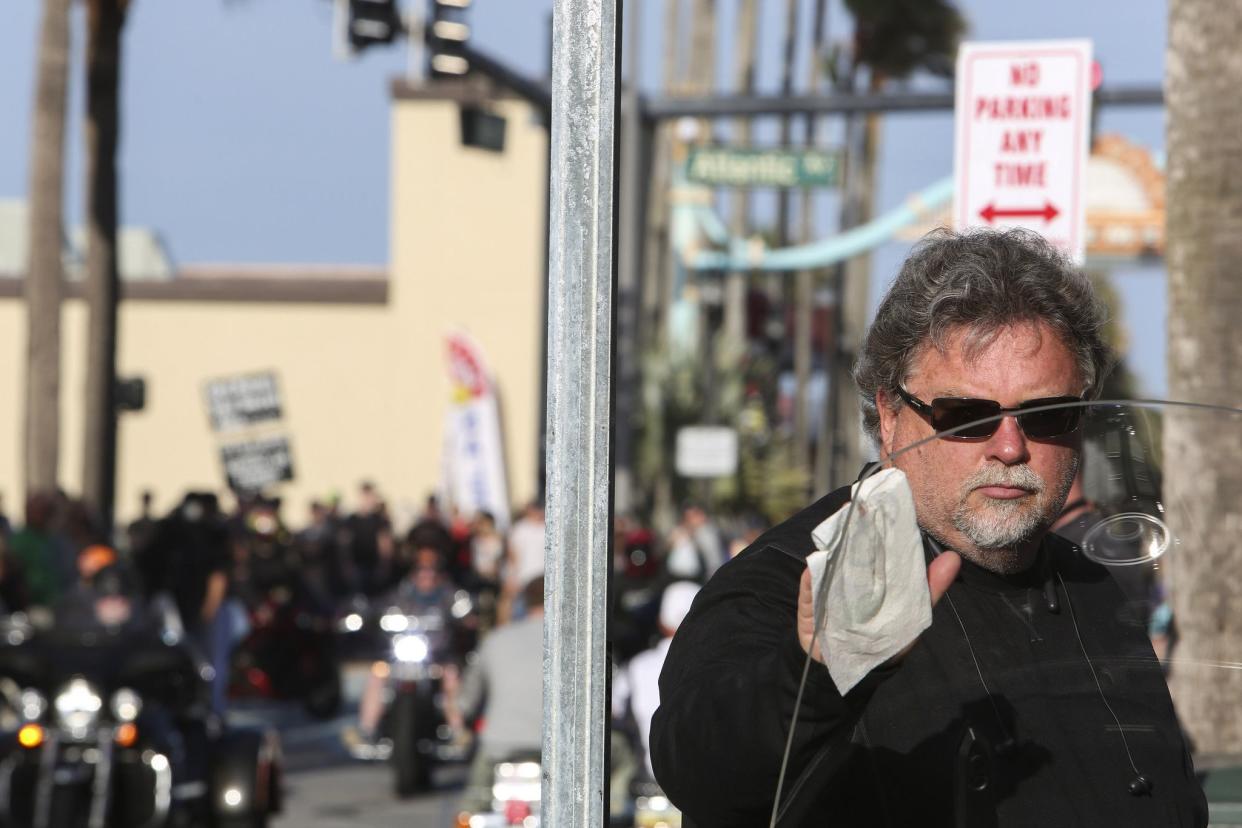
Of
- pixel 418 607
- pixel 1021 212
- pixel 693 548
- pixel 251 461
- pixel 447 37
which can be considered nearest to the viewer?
pixel 1021 212

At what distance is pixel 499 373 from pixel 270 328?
4.95 metres

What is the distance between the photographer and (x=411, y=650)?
41.5 feet

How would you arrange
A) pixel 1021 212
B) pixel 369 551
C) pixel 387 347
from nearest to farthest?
pixel 1021 212 → pixel 369 551 → pixel 387 347

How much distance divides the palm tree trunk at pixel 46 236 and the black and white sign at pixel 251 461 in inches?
105

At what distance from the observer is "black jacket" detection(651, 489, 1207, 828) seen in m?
1.86

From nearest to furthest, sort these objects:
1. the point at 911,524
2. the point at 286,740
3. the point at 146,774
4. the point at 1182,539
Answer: the point at 911,524 → the point at 1182,539 → the point at 146,774 → the point at 286,740

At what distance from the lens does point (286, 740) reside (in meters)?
15.5

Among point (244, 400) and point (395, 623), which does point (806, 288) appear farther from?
point (395, 623)

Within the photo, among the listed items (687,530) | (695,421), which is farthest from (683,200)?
(687,530)

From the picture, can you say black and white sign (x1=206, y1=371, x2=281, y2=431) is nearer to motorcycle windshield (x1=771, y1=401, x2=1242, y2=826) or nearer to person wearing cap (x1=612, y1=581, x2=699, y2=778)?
person wearing cap (x1=612, y1=581, x2=699, y2=778)

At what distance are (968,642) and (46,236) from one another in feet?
67.8

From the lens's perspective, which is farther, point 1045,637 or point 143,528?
point 143,528

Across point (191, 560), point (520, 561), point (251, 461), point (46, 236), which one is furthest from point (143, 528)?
point (251, 461)

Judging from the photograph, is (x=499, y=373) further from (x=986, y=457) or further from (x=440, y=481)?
(x=986, y=457)
